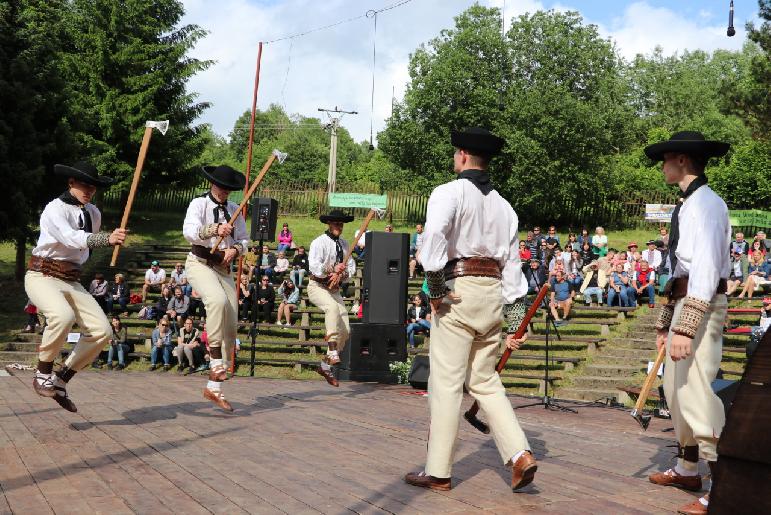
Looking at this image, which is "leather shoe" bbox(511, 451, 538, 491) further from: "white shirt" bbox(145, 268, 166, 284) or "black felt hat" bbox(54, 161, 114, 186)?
"white shirt" bbox(145, 268, 166, 284)

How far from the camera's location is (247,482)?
16.0ft

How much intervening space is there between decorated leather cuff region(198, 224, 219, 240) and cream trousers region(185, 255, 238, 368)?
0.98 feet

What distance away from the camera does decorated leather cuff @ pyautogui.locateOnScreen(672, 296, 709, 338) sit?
4574 millimetres

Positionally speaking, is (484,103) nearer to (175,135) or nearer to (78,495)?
(175,135)

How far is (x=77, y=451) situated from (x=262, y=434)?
5.04 feet

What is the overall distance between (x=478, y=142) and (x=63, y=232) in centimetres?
382

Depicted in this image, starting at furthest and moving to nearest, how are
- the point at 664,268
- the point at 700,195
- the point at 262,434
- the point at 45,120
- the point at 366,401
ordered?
the point at 45,120
the point at 366,401
the point at 262,434
the point at 664,268
the point at 700,195

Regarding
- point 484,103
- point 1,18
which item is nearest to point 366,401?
point 1,18

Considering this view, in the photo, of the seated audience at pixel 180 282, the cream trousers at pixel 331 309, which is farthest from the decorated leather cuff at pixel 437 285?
the seated audience at pixel 180 282

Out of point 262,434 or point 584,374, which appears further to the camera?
point 584,374

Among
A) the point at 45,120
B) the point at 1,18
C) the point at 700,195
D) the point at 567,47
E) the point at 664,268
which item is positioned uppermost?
the point at 567,47

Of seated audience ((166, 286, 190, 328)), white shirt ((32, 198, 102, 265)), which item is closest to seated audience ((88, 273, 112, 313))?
seated audience ((166, 286, 190, 328))

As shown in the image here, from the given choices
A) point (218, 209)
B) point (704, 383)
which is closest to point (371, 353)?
point (218, 209)

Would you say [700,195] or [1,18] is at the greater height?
[1,18]
